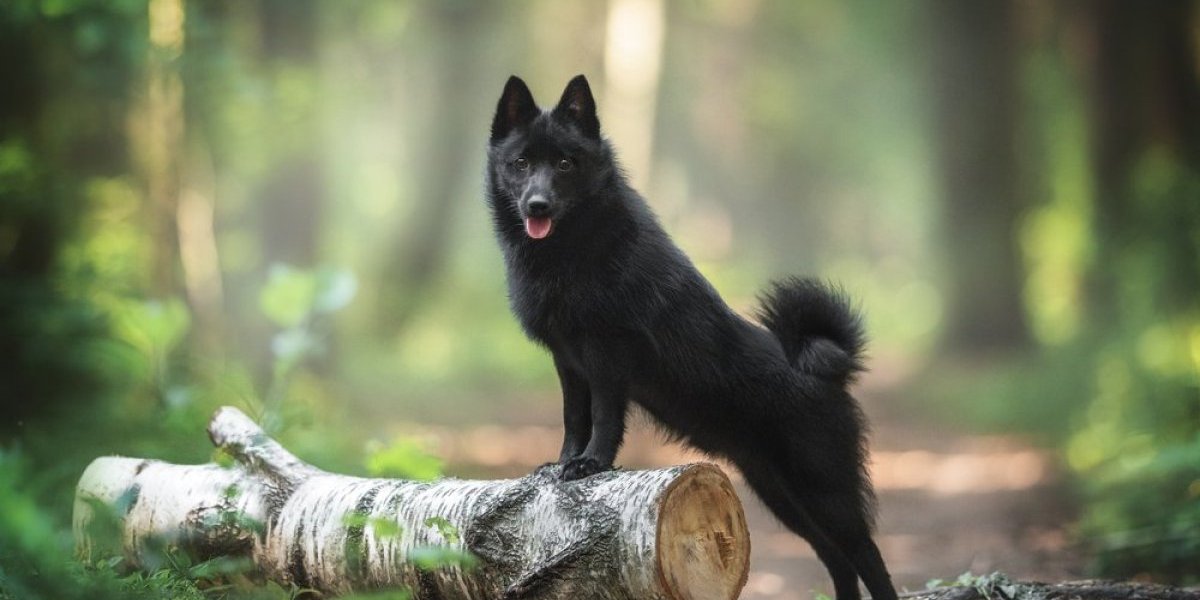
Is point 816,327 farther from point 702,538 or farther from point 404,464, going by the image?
point 404,464

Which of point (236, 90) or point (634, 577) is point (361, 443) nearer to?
point (236, 90)

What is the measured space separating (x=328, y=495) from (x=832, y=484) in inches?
77.0

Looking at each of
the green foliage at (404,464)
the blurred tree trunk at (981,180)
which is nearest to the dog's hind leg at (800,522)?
the green foliage at (404,464)

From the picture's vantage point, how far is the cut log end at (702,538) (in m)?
3.42

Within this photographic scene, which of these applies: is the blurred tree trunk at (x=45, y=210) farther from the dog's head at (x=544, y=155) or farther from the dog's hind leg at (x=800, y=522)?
the dog's hind leg at (x=800, y=522)

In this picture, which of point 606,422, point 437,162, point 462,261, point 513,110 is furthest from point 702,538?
point 462,261

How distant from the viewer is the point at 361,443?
9547 mm

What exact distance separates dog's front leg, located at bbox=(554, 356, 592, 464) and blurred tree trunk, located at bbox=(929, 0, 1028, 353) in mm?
12388

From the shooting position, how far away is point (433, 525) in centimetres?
383

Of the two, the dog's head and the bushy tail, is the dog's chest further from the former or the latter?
the bushy tail

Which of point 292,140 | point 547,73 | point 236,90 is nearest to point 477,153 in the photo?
point 547,73

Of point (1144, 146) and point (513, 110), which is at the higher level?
point (1144, 146)

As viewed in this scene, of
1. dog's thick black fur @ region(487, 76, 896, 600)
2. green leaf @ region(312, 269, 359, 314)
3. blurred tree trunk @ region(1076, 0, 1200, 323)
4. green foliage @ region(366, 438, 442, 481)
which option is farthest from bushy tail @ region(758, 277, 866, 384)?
blurred tree trunk @ region(1076, 0, 1200, 323)

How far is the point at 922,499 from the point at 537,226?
20.8 feet
